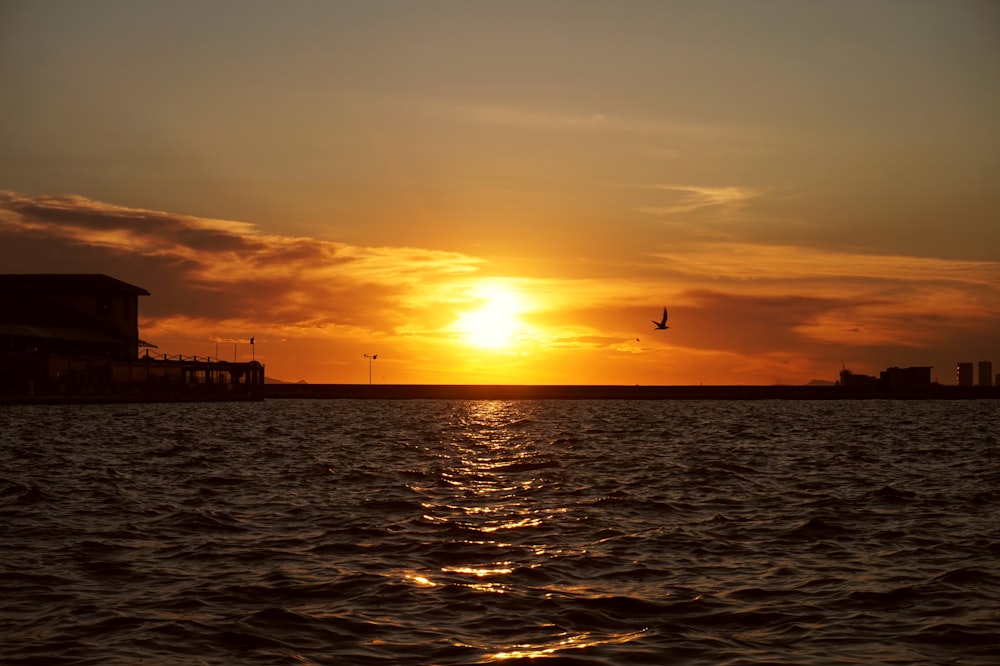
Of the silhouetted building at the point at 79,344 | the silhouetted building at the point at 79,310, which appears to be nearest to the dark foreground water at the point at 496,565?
the silhouetted building at the point at 79,344

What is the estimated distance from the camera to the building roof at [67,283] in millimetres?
139000

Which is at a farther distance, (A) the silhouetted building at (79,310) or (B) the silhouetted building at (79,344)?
(A) the silhouetted building at (79,310)

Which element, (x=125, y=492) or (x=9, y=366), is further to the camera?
(x=9, y=366)

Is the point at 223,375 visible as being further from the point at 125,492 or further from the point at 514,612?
the point at 514,612

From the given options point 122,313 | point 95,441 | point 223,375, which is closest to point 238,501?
point 95,441

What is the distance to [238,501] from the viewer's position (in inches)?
1030

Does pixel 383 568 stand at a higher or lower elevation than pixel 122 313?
lower

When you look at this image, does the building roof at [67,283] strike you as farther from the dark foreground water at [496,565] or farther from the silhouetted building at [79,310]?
the dark foreground water at [496,565]

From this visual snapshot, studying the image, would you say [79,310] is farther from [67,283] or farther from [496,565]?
[496,565]

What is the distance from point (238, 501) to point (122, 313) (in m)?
126

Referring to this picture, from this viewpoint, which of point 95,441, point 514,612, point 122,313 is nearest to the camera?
point 514,612

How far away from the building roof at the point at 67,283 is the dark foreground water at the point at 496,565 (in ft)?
364

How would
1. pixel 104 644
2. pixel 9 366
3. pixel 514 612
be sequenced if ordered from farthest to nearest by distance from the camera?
pixel 9 366, pixel 514 612, pixel 104 644

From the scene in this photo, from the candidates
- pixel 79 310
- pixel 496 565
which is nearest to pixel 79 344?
pixel 79 310
